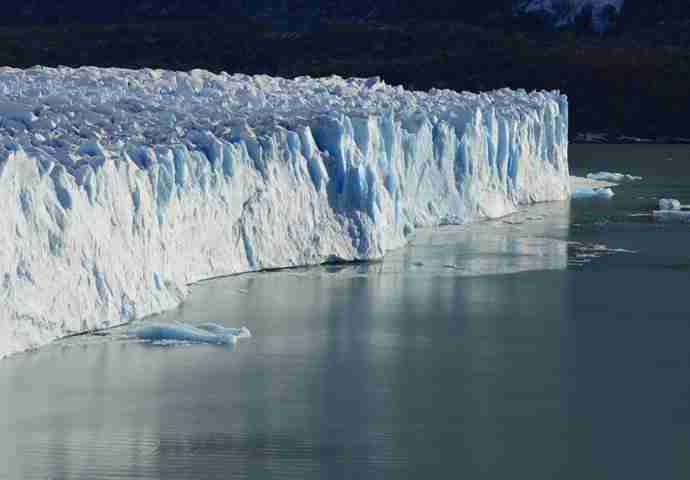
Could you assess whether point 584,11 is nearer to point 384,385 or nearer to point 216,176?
point 216,176

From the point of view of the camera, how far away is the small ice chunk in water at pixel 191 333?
10.5m

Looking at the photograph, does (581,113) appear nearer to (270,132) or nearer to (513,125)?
(513,125)

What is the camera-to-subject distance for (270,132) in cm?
1391

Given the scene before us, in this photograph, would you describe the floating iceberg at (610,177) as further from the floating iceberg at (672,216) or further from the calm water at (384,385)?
the calm water at (384,385)

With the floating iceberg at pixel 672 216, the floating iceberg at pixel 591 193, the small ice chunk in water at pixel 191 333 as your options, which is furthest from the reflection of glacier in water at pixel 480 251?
the floating iceberg at pixel 591 193

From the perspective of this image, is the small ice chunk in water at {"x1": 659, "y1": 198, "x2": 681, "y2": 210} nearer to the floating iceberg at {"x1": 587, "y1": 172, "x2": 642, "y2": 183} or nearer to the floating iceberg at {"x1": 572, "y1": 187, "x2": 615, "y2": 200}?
the floating iceberg at {"x1": 572, "y1": 187, "x2": 615, "y2": 200}

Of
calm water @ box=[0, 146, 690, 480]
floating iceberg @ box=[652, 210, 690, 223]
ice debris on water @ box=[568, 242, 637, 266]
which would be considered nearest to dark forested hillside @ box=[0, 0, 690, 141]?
floating iceberg @ box=[652, 210, 690, 223]

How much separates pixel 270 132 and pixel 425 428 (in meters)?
5.42

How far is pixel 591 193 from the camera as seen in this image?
74.8ft

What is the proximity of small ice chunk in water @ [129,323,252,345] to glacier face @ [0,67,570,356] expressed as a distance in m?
0.31

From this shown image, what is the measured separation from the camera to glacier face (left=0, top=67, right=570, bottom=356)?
10133 mm

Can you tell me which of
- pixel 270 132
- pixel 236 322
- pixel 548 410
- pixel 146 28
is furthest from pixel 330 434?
pixel 146 28

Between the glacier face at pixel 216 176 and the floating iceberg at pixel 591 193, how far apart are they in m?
0.56

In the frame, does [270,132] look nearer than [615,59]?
Yes
